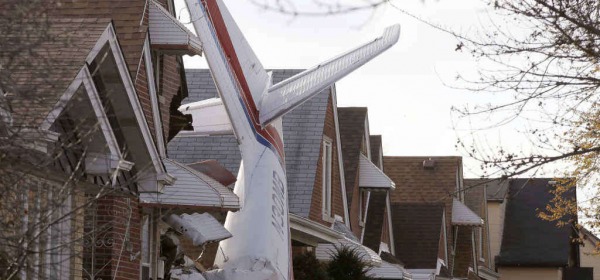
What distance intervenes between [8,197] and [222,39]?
43.5 ft

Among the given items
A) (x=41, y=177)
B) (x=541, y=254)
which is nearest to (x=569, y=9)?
(x=41, y=177)

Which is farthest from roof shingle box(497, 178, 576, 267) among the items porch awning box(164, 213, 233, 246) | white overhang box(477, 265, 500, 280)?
porch awning box(164, 213, 233, 246)

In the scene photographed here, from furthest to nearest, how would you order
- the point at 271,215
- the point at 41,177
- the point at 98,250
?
the point at 271,215
the point at 98,250
the point at 41,177

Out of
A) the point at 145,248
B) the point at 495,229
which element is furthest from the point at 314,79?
the point at 495,229

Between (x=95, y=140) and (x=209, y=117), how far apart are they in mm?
8485

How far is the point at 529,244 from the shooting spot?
72.1m

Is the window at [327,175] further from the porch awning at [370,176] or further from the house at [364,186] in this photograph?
the porch awning at [370,176]

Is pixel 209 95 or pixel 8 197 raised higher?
pixel 209 95

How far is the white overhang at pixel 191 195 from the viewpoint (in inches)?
822

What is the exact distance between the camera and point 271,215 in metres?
23.8

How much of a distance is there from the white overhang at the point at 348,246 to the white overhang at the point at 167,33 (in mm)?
11722

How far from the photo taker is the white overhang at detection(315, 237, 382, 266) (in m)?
35.0

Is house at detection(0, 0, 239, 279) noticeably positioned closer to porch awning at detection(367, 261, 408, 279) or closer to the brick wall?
the brick wall

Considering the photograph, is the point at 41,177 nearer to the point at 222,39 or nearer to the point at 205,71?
the point at 222,39
